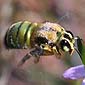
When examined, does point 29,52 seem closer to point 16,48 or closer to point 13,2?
point 16,48

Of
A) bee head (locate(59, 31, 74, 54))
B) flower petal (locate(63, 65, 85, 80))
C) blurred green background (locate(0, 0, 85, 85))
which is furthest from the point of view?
blurred green background (locate(0, 0, 85, 85))

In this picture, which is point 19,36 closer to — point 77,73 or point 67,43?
point 67,43

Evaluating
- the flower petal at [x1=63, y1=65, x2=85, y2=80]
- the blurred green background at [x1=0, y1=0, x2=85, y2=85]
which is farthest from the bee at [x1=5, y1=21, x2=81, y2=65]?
the blurred green background at [x1=0, y1=0, x2=85, y2=85]

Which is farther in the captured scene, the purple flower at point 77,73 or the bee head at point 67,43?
the bee head at point 67,43

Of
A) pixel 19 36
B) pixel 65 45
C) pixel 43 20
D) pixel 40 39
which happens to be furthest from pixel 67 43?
pixel 43 20

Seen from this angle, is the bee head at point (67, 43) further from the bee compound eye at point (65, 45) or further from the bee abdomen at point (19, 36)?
the bee abdomen at point (19, 36)

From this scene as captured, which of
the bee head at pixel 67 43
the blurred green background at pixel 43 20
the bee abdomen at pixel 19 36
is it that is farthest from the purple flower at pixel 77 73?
the blurred green background at pixel 43 20

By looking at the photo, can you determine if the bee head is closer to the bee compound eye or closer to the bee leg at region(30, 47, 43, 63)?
the bee compound eye
